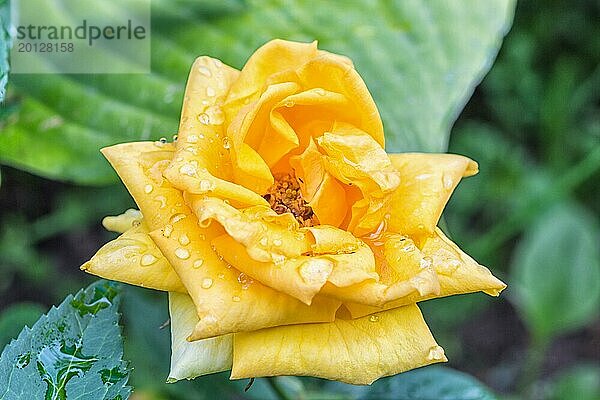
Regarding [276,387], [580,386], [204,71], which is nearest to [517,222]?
[580,386]

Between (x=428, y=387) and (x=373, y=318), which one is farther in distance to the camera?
(x=428, y=387)

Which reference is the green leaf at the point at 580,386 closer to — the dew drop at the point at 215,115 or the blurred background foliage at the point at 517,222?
the blurred background foliage at the point at 517,222

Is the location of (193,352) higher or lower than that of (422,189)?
lower

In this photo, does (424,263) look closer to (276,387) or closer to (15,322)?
(276,387)

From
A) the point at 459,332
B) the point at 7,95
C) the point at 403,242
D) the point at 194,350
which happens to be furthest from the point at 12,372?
the point at 459,332

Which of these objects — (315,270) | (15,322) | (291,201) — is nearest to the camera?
(315,270)

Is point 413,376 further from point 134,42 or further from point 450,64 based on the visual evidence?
point 134,42

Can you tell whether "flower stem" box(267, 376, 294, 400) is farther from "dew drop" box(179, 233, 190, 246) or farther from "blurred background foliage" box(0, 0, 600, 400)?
"blurred background foliage" box(0, 0, 600, 400)
